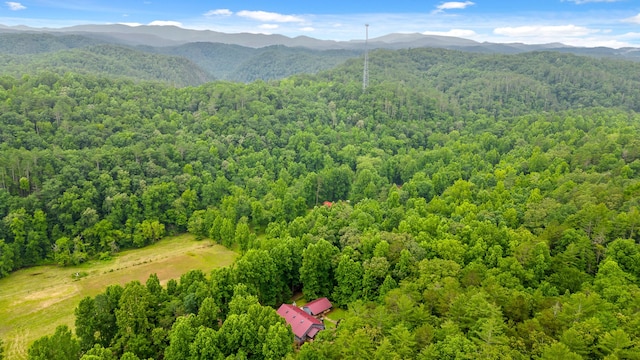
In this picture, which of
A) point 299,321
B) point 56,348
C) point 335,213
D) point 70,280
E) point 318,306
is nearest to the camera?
point 56,348

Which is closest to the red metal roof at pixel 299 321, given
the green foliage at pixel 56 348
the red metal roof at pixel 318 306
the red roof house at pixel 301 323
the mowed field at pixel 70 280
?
the red roof house at pixel 301 323

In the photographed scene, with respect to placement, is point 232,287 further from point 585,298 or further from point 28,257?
point 28,257

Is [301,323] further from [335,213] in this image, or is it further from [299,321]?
[335,213]

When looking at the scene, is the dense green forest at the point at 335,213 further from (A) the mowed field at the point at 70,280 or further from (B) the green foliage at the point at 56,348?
(A) the mowed field at the point at 70,280

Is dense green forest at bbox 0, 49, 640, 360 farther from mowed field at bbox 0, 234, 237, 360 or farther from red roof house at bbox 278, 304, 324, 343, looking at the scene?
red roof house at bbox 278, 304, 324, 343

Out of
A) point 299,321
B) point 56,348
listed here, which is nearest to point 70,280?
point 56,348

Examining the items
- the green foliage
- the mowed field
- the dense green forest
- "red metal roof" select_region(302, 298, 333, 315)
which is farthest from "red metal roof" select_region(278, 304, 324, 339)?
the mowed field
